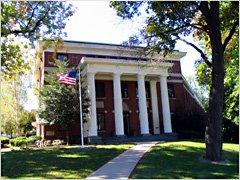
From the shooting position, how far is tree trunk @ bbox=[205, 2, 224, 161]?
58.2 ft

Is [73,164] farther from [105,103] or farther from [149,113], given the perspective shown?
[149,113]

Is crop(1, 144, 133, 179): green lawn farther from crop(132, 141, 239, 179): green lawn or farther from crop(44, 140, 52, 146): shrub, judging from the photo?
crop(44, 140, 52, 146): shrub

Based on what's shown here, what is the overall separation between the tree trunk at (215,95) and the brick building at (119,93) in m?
15.3

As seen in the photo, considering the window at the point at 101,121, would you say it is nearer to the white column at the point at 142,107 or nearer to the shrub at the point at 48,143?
the white column at the point at 142,107

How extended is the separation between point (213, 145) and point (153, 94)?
2234 cm

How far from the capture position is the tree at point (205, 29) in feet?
58.4

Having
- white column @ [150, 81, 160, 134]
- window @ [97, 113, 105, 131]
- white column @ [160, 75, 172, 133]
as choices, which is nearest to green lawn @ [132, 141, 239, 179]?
white column @ [160, 75, 172, 133]

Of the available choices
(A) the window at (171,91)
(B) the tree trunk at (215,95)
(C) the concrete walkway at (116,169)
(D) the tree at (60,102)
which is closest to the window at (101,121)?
(D) the tree at (60,102)

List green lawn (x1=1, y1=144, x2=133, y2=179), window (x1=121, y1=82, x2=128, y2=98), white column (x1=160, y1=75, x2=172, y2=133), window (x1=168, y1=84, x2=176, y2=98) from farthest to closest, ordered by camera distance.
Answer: window (x1=168, y1=84, x2=176, y2=98), window (x1=121, y1=82, x2=128, y2=98), white column (x1=160, y1=75, x2=172, y2=133), green lawn (x1=1, y1=144, x2=133, y2=179)

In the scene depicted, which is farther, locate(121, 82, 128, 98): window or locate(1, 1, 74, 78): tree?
locate(121, 82, 128, 98): window

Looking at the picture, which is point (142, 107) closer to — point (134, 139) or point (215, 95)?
point (134, 139)

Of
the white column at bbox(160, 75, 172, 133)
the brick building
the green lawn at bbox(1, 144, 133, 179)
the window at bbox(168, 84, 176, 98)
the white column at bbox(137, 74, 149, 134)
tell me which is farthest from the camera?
the window at bbox(168, 84, 176, 98)

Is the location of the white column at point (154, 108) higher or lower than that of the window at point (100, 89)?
lower

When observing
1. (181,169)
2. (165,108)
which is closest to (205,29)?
(181,169)
